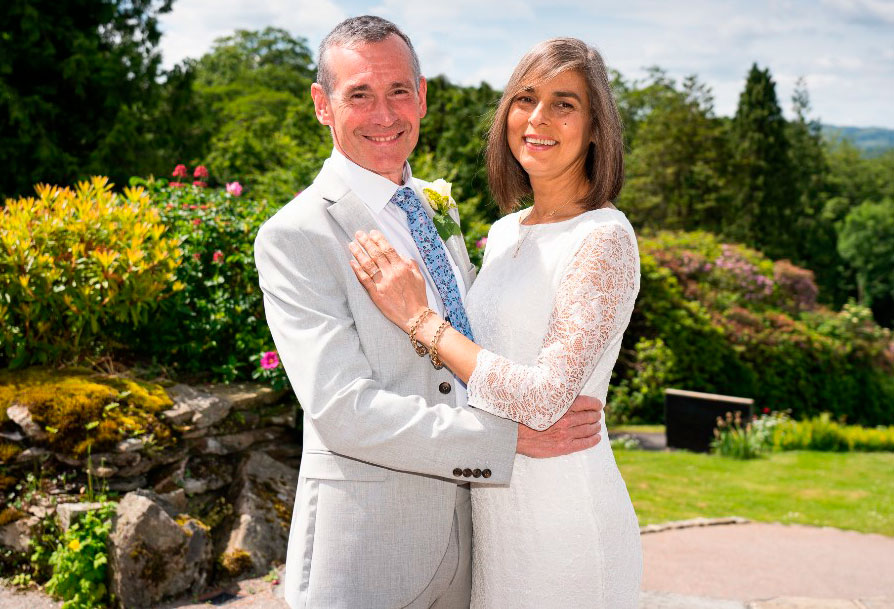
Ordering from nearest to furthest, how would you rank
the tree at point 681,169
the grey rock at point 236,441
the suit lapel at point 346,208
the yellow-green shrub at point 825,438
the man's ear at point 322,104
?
the suit lapel at point 346,208, the man's ear at point 322,104, the grey rock at point 236,441, the yellow-green shrub at point 825,438, the tree at point 681,169

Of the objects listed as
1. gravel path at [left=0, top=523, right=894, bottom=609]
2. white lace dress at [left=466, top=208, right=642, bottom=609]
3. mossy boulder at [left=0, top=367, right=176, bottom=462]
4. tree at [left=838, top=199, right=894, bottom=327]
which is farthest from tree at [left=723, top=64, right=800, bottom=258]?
white lace dress at [left=466, top=208, right=642, bottom=609]

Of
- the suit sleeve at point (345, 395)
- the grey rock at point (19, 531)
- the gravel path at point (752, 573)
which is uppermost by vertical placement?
the suit sleeve at point (345, 395)

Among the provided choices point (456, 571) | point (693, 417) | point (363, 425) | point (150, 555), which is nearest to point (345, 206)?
point (363, 425)

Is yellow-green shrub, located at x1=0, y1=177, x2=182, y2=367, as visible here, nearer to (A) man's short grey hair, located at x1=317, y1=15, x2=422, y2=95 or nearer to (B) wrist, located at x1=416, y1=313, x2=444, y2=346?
(A) man's short grey hair, located at x1=317, y1=15, x2=422, y2=95

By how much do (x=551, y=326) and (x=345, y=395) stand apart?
0.61m

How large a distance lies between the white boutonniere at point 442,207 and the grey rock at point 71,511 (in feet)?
9.27

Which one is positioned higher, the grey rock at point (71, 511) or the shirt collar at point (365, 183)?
the shirt collar at point (365, 183)

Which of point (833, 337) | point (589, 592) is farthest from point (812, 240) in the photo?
point (589, 592)

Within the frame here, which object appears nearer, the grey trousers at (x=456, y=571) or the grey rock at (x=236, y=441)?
the grey trousers at (x=456, y=571)

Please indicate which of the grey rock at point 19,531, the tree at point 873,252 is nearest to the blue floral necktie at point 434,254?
the grey rock at point 19,531

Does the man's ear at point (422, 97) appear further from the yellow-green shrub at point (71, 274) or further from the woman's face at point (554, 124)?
the yellow-green shrub at point (71, 274)

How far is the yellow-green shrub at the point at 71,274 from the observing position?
184 inches

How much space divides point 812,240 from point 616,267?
39.3 metres

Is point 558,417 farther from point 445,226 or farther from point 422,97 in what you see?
point 422,97
